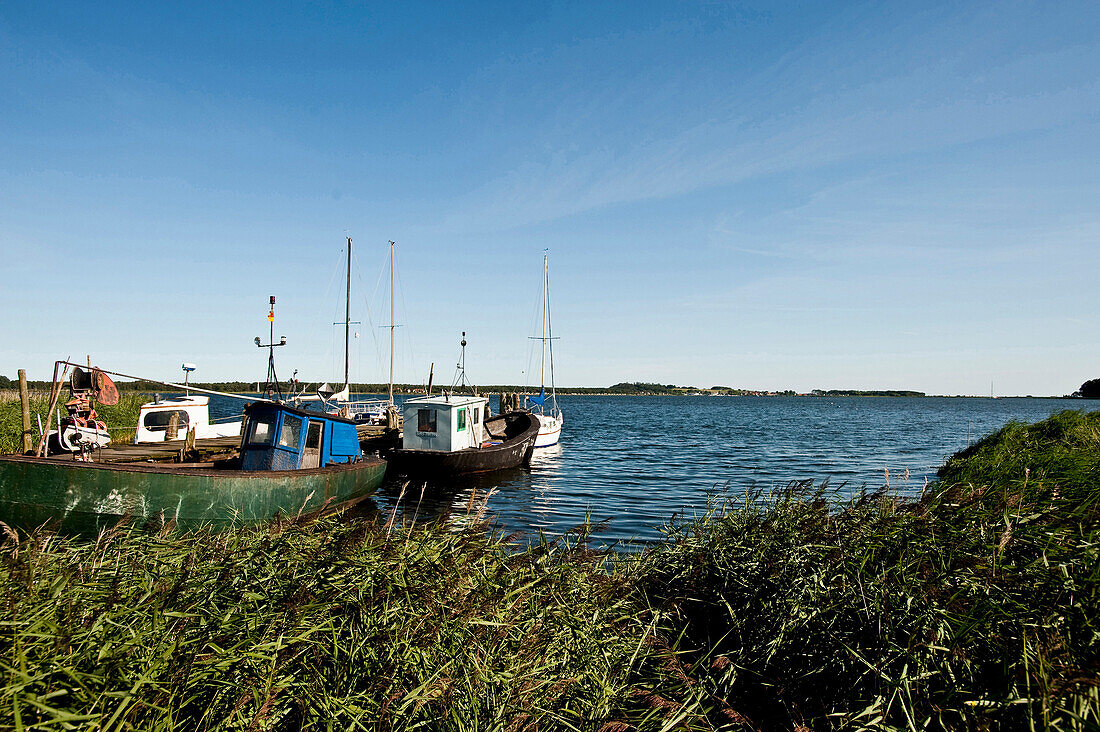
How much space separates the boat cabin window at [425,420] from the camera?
22.9 metres

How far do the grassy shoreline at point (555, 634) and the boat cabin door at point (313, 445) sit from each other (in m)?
10.0

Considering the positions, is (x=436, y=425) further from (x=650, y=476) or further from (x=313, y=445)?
(x=650, y=476)

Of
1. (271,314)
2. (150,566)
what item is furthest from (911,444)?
(150,566)

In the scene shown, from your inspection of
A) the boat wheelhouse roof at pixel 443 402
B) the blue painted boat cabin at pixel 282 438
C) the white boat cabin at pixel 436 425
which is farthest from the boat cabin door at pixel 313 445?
the boat wheelhouse roof at pixel 443 402

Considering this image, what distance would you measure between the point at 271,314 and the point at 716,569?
18.7 meters

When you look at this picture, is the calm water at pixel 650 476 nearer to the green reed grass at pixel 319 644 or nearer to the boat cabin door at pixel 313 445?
the green reed grass at pixel 319 644

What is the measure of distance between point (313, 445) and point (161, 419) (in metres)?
11.3

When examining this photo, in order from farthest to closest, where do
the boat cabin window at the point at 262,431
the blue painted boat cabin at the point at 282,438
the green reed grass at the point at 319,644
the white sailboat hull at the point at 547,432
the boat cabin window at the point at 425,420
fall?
the white sailboat hull at the point at 547,432
the boat cabin window at the point at 425,420
the boat cabin window at the point at 262,431
the blue painted boat cabin at the point at 282,438
the green reed grass at the point at 319,644

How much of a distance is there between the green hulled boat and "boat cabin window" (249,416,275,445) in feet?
0.08

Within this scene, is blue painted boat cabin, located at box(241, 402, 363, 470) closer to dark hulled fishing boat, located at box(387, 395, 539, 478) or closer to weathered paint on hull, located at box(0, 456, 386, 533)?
weathered paint on hull, located at box(0, 456, 386, 533)

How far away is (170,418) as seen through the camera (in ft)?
74.7

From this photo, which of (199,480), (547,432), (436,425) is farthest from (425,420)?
(547,432)

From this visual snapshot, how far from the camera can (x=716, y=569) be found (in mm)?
5676

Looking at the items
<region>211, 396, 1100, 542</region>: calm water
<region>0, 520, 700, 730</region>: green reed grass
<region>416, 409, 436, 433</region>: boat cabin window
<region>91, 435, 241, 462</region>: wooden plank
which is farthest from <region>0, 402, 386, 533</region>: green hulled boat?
<region>416, 409, 436, 433</region>: boat cabin window
